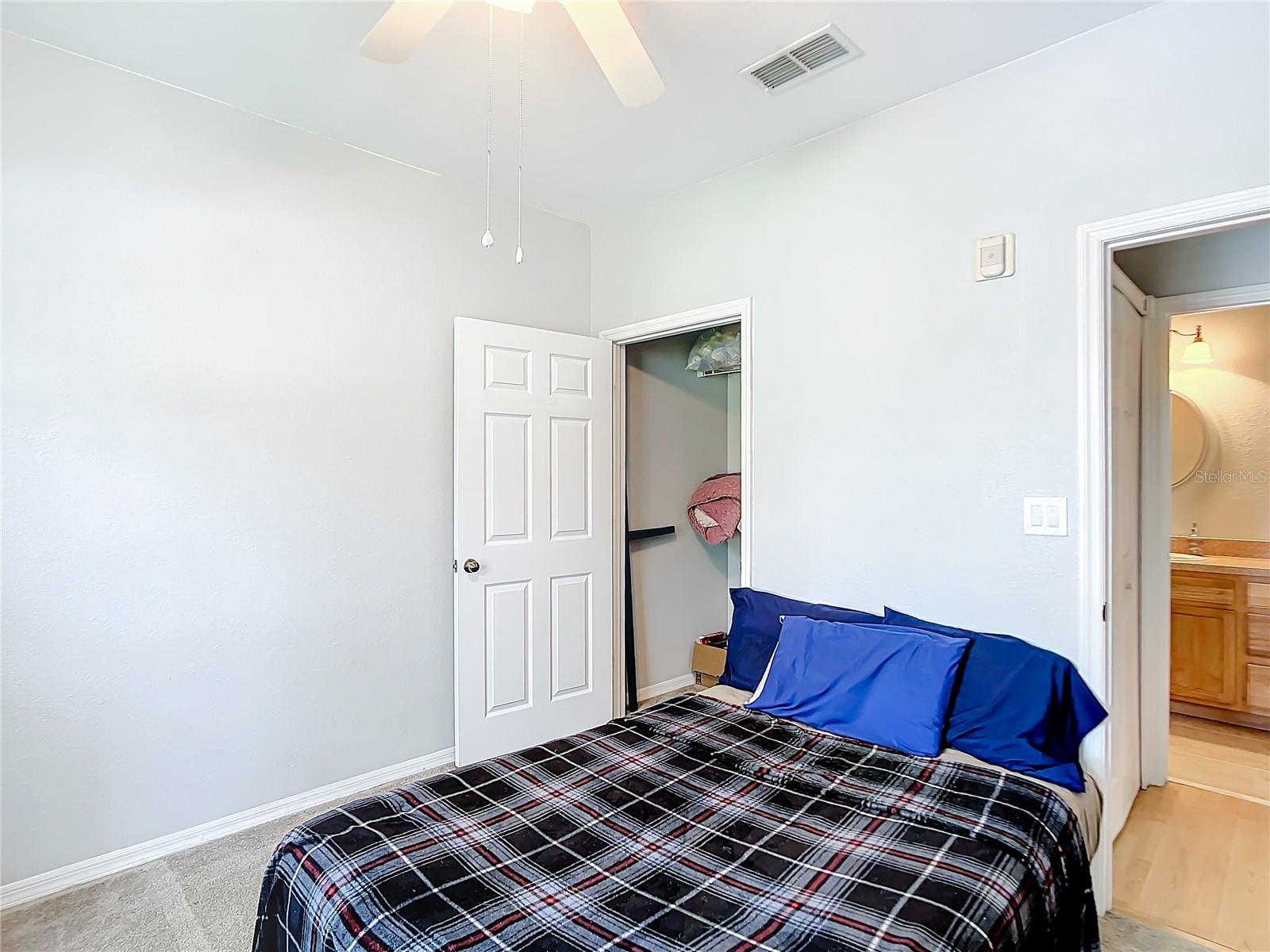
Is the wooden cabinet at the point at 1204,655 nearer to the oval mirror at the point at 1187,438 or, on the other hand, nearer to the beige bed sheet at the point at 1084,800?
the oval mirror at the point at 1187,438

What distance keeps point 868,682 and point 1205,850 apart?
1.53 m

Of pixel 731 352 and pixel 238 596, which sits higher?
pixel 731 352

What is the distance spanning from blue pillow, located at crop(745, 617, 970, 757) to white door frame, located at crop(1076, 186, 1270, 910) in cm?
38

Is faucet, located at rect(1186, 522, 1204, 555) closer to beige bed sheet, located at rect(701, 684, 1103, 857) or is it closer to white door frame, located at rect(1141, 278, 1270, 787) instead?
white door frame, located at rect(1141, 278, 1270, 787)

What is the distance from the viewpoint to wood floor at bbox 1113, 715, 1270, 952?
2.06 meters

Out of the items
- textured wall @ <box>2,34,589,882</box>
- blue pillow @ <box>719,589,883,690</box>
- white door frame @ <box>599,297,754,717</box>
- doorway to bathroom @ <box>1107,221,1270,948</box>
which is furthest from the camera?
white door frame @ <box>599,297,754,717</box>

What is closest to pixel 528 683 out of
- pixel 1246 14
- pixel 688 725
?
pixel 688 725

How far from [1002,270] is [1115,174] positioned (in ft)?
A: 1.23

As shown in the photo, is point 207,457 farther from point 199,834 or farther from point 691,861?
point 691,861

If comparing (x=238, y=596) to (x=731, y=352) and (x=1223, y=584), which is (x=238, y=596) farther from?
(x=1223, y=584)

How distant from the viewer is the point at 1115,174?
2.00 meters

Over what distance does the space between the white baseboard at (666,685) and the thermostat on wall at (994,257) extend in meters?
2.81

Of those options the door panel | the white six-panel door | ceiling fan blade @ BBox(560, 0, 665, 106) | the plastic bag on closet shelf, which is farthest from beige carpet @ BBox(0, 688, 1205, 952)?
the plastic bag on closet shelf

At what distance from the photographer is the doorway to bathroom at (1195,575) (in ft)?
7.61
